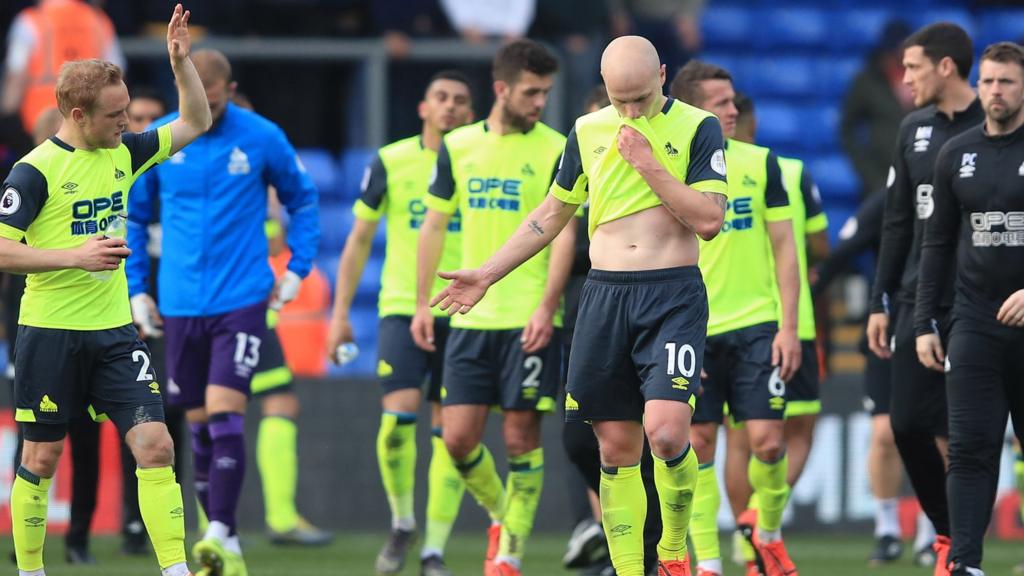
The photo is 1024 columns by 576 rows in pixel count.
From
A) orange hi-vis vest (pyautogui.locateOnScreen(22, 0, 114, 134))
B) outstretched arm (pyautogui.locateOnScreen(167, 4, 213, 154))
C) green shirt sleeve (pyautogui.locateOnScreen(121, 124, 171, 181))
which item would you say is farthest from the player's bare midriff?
orange hi-vis vest (pyautogui.locateOnScreen(22, 0, 114, 134))

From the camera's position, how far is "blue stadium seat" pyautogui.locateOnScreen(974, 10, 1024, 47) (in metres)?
17.5

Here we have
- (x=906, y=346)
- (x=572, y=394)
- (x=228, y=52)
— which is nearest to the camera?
(x=572, y=394)

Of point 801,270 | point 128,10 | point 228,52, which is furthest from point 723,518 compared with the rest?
point 128,10

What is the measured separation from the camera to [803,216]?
9.77 m

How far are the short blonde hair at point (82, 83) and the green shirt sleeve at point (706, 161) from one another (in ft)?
7.70

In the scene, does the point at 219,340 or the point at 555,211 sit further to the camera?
the point at 219,340

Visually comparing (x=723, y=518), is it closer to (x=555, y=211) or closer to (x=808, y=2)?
(x=555, y=211)

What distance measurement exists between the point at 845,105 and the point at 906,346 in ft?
21.4

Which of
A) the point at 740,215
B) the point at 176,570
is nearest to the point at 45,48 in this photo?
the point at 740,215

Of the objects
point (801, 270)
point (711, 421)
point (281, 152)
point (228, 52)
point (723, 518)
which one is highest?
point (228, 52)

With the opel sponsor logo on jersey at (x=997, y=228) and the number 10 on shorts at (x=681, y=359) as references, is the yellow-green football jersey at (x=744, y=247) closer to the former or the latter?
the opel sponsor logo on jersey at (x=997, y=228)

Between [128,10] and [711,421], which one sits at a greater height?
[128,10]

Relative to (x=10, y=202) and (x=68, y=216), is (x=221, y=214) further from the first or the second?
(x=10, y=202)

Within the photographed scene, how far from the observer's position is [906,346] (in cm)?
858
